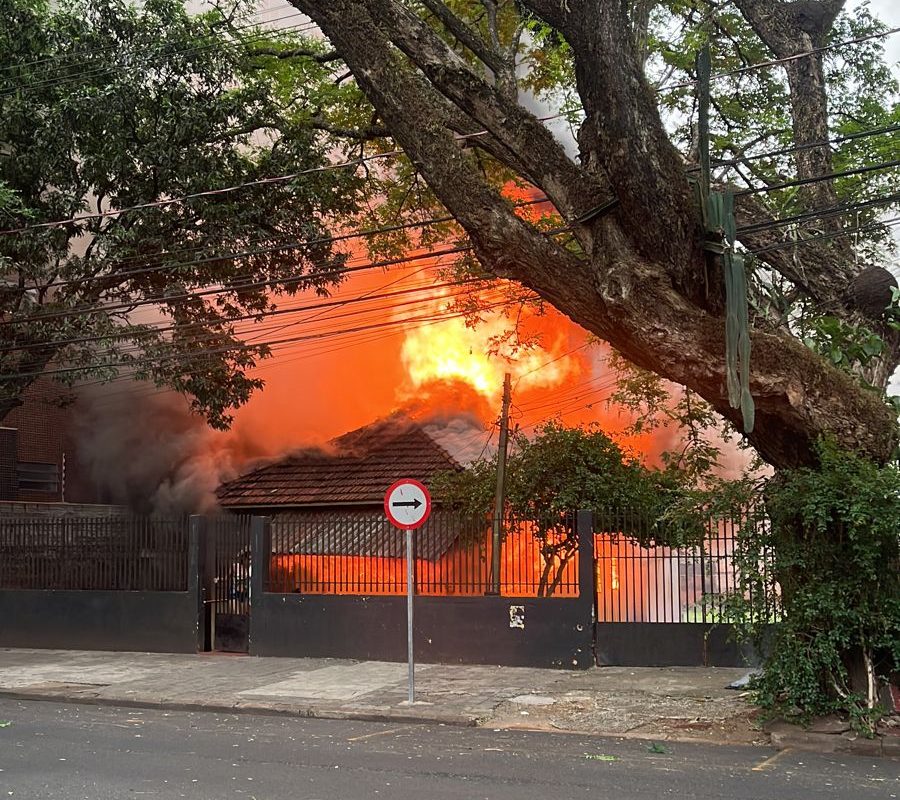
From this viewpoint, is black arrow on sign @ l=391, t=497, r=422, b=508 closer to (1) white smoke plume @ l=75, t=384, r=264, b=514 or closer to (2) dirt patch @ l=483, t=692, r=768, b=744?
(2) dirt patch @ l=483, t=692, r=768, b=744

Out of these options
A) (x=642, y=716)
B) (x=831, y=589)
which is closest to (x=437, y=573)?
(x=642, y=716)

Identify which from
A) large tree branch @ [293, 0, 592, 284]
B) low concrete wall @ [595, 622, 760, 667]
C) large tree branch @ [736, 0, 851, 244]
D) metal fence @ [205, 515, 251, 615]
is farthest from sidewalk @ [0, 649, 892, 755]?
large tree branch @ [736, 0, 851, 244]

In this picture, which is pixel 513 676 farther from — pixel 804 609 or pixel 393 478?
pixel 393 478

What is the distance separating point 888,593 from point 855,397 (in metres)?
1.90

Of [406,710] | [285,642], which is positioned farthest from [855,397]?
[285,642]

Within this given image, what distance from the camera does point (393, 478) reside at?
904 inches

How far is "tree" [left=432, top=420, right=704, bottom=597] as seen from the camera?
1666 centimetres

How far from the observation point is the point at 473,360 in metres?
27.6

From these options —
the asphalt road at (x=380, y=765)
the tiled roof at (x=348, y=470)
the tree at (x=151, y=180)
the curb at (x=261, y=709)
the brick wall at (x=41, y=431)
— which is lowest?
the curb at (x=261, y=709)

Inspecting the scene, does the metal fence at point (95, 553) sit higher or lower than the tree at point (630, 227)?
lower

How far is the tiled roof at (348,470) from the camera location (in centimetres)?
2303

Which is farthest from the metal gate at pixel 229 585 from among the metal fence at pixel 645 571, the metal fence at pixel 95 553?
the metal fence at pixel 645 571

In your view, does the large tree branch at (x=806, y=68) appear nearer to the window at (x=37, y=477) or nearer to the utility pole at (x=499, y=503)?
the utility pole at (x=499, y=503)

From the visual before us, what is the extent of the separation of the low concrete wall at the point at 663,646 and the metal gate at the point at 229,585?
5.83 m
